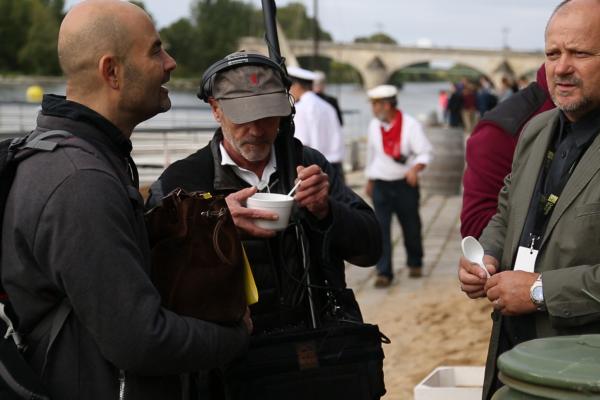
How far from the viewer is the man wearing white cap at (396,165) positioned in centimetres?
1048

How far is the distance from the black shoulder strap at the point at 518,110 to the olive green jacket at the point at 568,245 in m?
0.52

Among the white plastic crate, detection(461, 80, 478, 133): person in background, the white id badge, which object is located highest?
the white id badge

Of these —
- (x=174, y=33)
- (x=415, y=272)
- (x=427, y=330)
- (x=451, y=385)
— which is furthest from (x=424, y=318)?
(x=174, y=33)

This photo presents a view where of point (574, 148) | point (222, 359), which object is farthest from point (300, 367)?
point (574, 148)

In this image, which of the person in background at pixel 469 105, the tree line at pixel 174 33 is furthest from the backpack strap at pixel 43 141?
the tree line at pixel 174 33

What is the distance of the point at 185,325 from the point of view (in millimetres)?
2719

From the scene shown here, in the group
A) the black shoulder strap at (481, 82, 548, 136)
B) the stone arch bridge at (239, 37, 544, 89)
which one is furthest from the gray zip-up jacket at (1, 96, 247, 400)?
the stone arch bridge at (239, 37, 544, 89)

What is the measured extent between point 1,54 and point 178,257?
96474 millimetres

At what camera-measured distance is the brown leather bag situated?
2.82m

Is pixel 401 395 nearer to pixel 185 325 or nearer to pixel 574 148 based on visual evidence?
pixel 574 148

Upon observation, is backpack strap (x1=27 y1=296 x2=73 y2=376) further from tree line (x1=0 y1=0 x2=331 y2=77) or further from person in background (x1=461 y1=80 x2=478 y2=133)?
tree line (x1=0 y1=0 x2=331 y2=77)

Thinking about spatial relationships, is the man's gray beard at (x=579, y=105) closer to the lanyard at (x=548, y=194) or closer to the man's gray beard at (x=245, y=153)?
the lanyard at (x=548, y=194)

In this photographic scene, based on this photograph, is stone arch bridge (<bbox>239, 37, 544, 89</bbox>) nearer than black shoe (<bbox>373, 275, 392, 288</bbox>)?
No

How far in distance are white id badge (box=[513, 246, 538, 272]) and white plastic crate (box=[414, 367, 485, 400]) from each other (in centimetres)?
115
